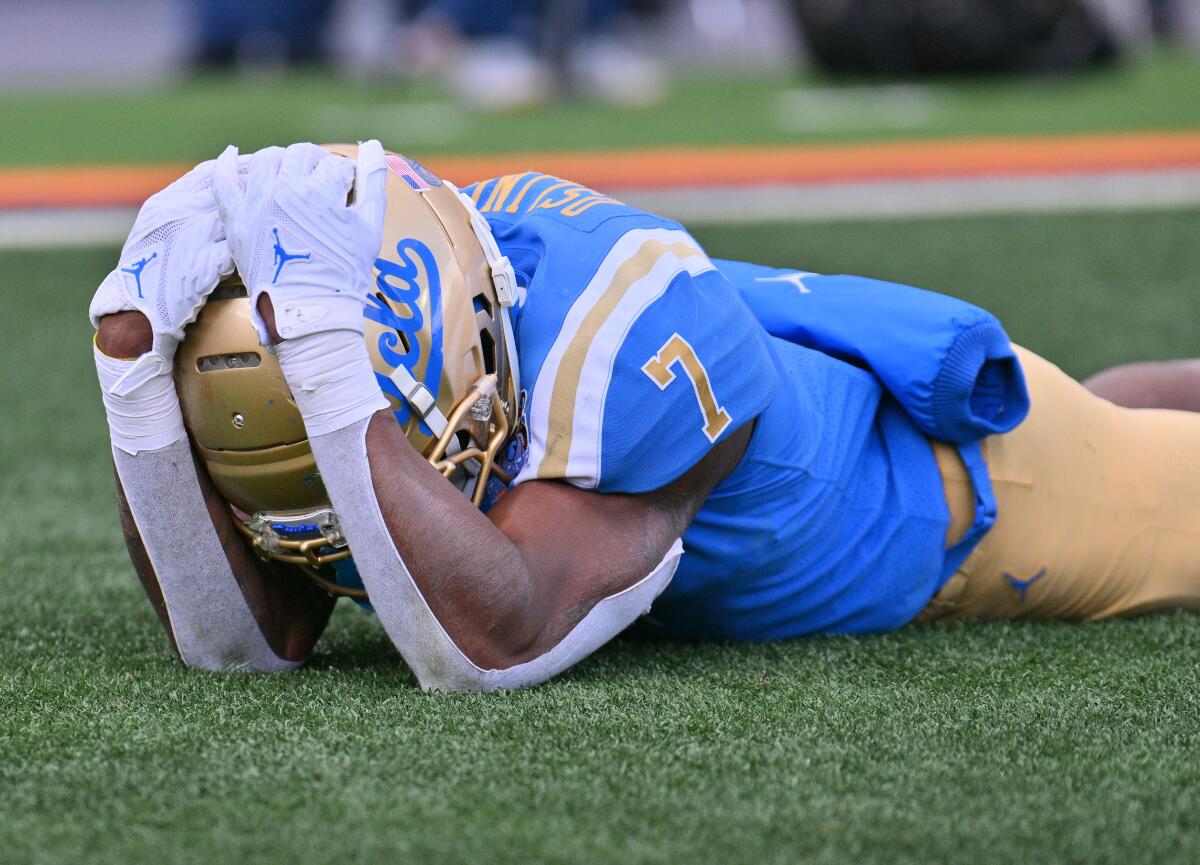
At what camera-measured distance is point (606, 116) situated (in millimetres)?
9789

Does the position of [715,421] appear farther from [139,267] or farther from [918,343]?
[139,267]

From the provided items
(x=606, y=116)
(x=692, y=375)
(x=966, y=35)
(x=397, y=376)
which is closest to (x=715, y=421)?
(x=692, y=375)

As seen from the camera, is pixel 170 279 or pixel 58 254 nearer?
pixel 170 279

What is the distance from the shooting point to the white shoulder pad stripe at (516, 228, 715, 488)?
1946 millimetres

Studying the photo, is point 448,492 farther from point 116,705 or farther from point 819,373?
point 819,373

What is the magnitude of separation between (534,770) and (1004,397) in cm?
90

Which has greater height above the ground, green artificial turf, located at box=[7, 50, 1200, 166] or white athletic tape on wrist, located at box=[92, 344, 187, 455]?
white athletic tape on wrist, located at box=[92, 344, 187, 455]

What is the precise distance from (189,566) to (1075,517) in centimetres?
120

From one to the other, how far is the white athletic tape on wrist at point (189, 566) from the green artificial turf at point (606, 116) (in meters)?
5.36

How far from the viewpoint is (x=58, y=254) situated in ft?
19.5

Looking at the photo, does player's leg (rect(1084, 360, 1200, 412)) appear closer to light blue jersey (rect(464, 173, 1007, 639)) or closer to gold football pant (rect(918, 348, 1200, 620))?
gold football pant (rect(918, 348, 1200, 620))

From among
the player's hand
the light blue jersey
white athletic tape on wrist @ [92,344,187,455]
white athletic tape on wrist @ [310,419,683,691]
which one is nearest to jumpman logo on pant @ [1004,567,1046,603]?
the light blue jersey

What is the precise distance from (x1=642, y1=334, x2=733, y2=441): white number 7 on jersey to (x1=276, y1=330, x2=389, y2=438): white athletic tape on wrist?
33 cm

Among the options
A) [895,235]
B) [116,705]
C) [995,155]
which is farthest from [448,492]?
[995,155]
